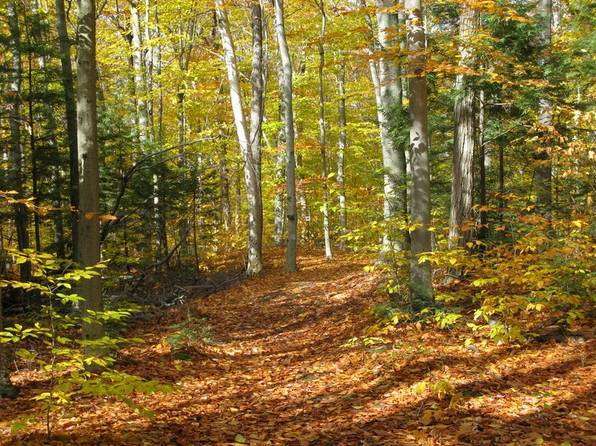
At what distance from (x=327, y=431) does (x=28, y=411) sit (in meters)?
2.96

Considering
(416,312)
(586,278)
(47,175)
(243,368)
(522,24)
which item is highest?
(522,24)

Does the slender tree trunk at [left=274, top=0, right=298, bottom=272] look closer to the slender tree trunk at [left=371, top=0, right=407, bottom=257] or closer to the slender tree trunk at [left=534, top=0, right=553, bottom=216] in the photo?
the slender tree trunk at [left=371, top=0, right=407, bottom=257]

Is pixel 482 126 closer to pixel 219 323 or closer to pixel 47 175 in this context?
pixel 219 323

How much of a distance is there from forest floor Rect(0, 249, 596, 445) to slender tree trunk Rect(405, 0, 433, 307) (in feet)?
2.48

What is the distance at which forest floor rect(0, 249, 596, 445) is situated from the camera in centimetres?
421

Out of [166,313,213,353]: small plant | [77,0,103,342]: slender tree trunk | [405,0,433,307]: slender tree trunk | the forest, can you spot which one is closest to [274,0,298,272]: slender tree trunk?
the forest

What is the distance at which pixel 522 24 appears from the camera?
885cm

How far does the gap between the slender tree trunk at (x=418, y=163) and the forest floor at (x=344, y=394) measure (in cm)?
76

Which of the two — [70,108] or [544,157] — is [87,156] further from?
[544,157]

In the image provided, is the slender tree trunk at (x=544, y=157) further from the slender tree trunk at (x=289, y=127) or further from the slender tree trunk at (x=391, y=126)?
the slender tree trunk at (x=289, y=127)

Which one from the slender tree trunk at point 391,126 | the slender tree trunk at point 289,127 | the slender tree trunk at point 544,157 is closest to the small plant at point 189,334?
the slender tree trunk at point 391,126

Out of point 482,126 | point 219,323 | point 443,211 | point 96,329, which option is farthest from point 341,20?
point 96,329

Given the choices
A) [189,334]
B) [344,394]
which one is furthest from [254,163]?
[344,394]

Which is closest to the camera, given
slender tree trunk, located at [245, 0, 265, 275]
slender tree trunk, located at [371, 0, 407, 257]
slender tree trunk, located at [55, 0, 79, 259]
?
slender tree trunk, located at [55, 0, 79, 259]
